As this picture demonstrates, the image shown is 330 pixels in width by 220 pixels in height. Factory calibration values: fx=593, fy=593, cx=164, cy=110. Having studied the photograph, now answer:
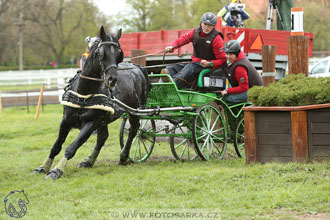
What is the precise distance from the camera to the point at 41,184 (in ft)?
25.1

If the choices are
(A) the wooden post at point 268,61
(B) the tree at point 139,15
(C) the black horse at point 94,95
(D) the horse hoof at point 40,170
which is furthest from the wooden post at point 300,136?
(B) the tree at point 139,15

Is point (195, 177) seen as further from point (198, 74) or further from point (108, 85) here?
point (198, 74)

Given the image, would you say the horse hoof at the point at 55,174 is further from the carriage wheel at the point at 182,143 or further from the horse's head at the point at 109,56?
the carriage wheel at the point at 182,143

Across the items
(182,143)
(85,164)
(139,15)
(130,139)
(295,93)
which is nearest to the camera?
(295,93)

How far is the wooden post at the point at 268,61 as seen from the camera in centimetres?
1133

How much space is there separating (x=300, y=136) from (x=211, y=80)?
251 cm

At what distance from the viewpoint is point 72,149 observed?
8.34 meters

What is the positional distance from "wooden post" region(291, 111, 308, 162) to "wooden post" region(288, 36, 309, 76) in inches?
58.7

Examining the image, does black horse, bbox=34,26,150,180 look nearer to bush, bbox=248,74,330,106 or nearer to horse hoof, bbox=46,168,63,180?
horse hoof, bbox=46,168,63,180

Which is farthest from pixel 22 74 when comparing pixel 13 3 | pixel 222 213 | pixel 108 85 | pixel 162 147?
pixel 222 213

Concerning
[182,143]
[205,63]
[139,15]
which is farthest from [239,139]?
[139,15]

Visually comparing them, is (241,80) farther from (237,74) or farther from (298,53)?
(298,53)

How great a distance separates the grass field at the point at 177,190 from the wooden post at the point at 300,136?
0.21 m

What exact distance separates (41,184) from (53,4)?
2191 inches
